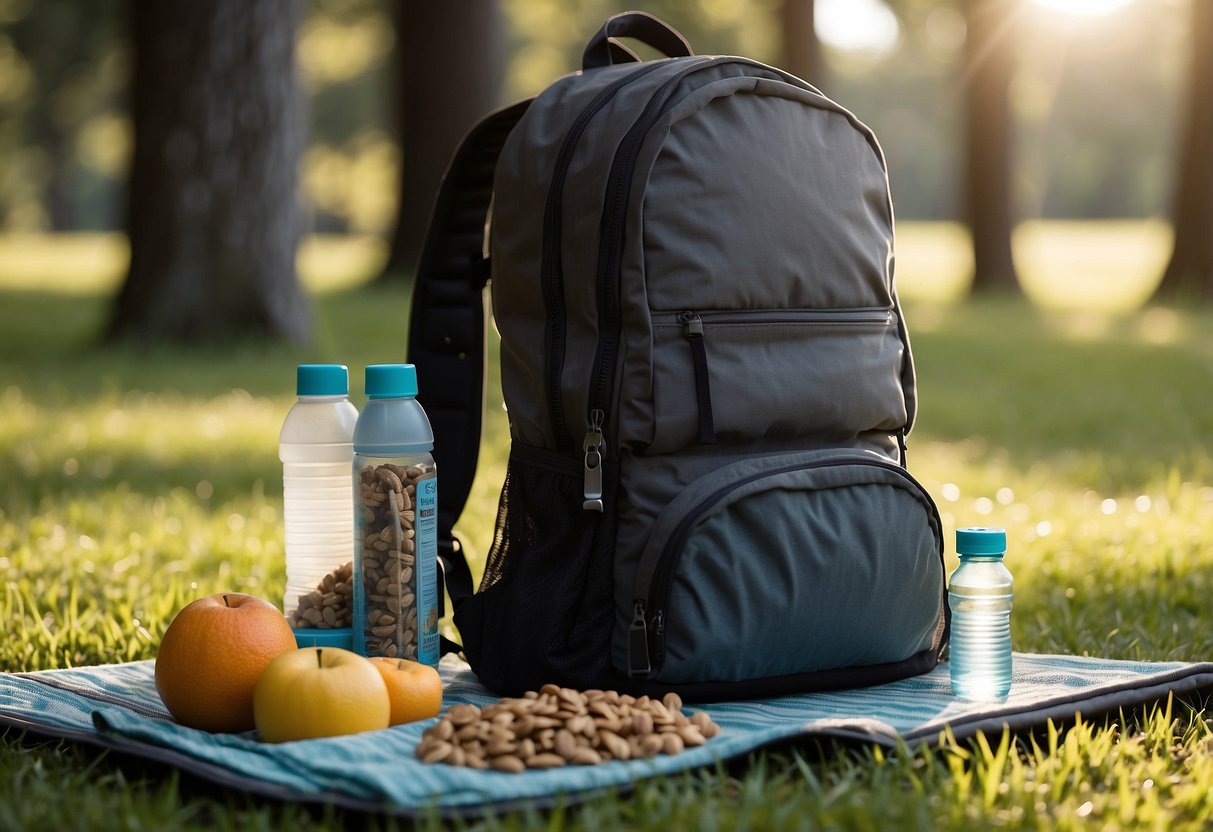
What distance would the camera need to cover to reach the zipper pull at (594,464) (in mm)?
2742

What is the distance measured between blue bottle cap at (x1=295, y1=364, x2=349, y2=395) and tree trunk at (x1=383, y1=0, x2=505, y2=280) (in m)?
9.27

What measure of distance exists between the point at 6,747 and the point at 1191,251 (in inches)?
508

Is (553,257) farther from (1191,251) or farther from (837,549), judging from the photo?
(1191,251)

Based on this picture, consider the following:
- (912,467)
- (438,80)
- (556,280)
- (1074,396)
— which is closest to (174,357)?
(912,467)

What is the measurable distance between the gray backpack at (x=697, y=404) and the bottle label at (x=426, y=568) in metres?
0.10

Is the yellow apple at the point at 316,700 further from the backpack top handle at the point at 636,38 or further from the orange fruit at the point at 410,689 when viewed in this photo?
the backpack top handle at the point at 636,38

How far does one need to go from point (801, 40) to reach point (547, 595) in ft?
39.5

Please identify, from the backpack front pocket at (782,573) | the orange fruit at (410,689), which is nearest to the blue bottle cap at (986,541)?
the backpack front pocket at (782,573)

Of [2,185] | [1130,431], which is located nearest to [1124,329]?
[1130,431]

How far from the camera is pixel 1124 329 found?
1173 cm

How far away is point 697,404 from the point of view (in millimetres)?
2752

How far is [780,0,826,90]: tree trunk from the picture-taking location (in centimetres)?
1397

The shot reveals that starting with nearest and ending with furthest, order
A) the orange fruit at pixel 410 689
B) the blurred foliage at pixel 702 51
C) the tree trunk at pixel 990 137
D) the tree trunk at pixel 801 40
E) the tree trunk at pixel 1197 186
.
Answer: the orange fruit at pixel 410 689, the tree trunk at pixel 1197 186, the tree trunk at pixel 801 40, the tree trunk at pixel 990 137, the blurred foliage at pixel 702 51

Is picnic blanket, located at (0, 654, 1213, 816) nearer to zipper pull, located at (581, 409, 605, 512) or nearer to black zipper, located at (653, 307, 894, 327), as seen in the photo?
zipper pull, located at (581, 409, 605, 512)
